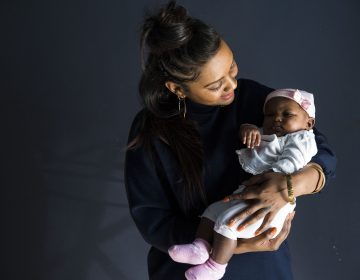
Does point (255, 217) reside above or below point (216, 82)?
below

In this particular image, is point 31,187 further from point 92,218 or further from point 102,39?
point 102,39

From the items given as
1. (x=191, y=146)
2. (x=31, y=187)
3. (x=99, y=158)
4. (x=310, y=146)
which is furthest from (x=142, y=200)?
(x=31, y=187)

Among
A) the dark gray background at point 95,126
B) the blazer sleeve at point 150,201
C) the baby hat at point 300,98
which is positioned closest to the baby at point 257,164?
the baby hat at point 300,98

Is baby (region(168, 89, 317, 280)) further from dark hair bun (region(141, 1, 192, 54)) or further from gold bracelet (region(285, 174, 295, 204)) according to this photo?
dark hair bun (region(141, 1, 192, 54))

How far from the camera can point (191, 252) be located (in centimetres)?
108

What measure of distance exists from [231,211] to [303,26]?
1.12m

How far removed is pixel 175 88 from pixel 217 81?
146 millimetres

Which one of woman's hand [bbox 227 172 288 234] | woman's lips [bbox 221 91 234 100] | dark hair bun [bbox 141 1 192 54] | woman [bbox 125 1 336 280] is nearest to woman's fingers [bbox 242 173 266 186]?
woman's hand [bbox 227 172 288 234]

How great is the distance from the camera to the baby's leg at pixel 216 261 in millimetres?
1076

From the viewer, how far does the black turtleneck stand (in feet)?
3.98

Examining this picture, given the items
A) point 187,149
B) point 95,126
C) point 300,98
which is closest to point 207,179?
point 187,149

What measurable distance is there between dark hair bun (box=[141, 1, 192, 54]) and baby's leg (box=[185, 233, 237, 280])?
51 centimetres

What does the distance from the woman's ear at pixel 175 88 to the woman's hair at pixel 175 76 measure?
0.05ft

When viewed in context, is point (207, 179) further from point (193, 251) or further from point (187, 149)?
point (193, 251)
